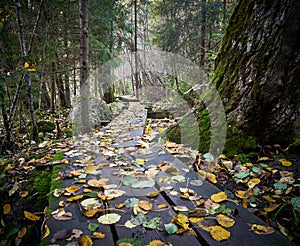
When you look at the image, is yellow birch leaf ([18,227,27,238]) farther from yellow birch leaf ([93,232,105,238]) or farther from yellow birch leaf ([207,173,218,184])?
yellow birch leaf ([207,173,218,184])

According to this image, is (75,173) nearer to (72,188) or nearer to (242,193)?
(72,188)

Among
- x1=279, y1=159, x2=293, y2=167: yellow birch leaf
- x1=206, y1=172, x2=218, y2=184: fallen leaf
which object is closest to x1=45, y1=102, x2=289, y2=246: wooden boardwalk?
x1=206, y1=172, x2=218, y2=184: fallen leaf

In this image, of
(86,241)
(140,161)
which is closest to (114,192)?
(86,241)

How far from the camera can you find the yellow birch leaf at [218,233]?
953 millimetres

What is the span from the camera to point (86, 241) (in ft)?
3.08

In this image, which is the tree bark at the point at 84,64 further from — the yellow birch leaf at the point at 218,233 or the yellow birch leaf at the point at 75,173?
the yellow birch leaf at the point at 218,233

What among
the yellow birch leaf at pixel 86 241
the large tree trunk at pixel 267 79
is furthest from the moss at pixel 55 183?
the large tree trunk at pixel 267 79

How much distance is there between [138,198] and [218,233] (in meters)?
0.51

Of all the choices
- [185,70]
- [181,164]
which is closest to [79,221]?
[181,164]

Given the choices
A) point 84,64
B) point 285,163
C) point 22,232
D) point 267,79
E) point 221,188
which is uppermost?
point 84,64

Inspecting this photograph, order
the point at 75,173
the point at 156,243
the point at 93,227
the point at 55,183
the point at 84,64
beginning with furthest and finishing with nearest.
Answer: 1. the point at 84,64
2. the point at 75,173
3. the point at 55,183
4. the point at 93,227
5. the point at 156,243

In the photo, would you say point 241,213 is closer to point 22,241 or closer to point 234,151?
point 234,151

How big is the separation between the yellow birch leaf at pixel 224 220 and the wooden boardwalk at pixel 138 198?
0.9 inches

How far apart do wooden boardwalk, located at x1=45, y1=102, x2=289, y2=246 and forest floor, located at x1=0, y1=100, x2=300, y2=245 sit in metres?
0.11
